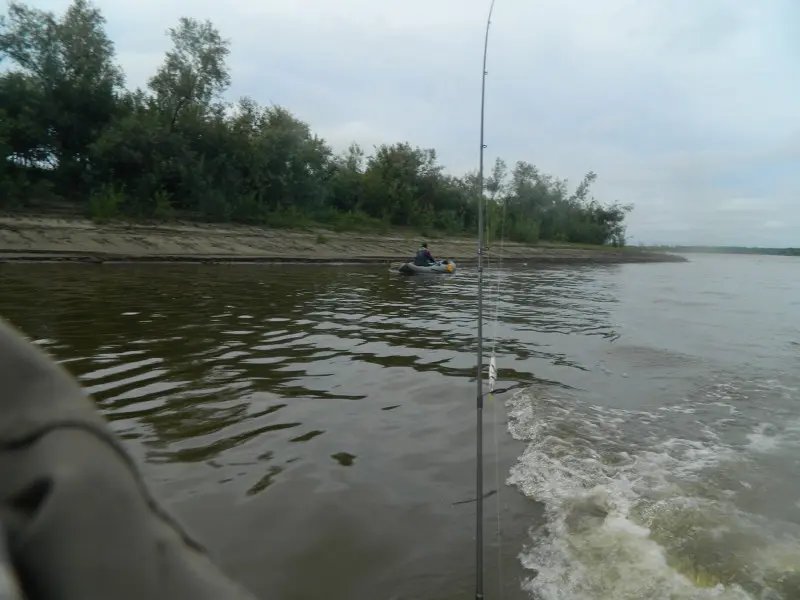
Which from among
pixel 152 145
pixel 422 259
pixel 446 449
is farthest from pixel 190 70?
pixel 446 449

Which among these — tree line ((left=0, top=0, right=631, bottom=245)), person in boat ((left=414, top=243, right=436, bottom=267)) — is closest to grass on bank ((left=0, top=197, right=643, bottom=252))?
tree line ((left=0, top=0, right=631, bottom=245))

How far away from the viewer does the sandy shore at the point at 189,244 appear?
2080cm

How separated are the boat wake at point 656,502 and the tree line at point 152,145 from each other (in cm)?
1783

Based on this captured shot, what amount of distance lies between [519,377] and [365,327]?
3838 millimetres

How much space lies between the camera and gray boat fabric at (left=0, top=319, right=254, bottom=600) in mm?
690

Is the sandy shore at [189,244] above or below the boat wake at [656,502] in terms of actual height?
above

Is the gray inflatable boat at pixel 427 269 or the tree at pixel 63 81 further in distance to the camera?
the tree at pixel 63 81

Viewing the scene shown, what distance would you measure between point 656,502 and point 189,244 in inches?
979

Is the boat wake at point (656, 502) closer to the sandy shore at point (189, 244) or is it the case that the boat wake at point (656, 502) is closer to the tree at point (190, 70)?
the sandy shore at point (189, 244)

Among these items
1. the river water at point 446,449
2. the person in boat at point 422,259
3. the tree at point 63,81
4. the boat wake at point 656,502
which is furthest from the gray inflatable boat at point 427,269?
the tree at point 63,81

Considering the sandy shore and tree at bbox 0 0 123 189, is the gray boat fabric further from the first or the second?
tree at bbox 0 0 123 189

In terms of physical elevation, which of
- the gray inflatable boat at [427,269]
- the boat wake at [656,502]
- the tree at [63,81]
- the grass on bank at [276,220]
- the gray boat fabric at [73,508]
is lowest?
the boat wake at [656,502]

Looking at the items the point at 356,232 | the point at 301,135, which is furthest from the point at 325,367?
the point at 301,135

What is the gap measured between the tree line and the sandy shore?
8.77 feet
